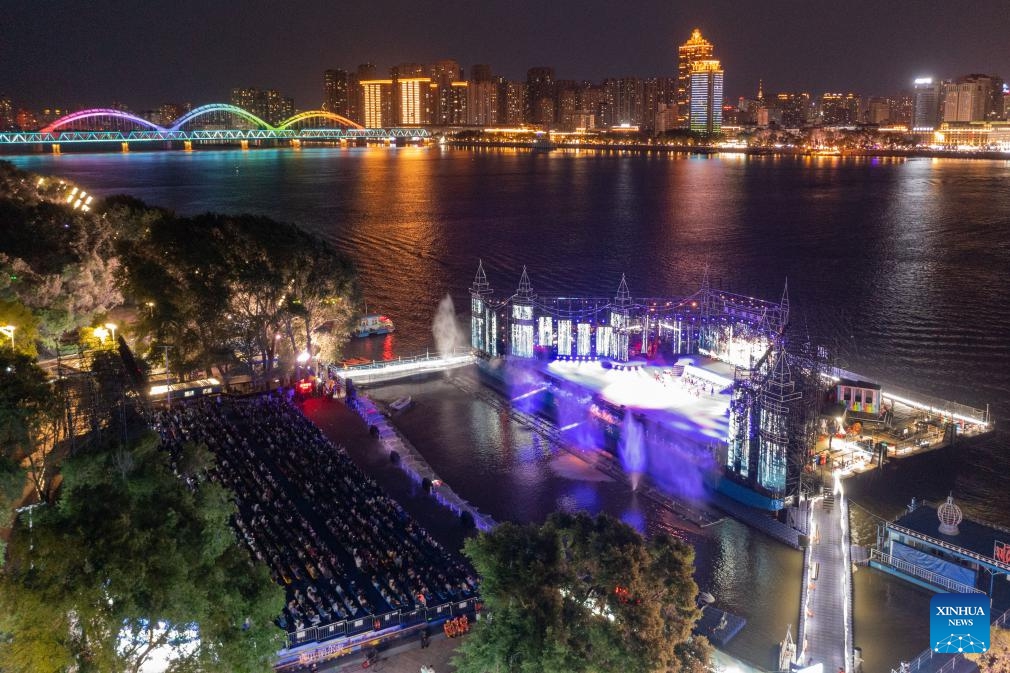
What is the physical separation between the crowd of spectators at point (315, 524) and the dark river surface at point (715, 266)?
3214mm

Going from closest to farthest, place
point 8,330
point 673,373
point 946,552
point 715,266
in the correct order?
point 946,552 → point 8,330 → point 673,373 → point 715,266

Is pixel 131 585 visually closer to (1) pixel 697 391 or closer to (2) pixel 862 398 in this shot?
(1) pixel 697 391

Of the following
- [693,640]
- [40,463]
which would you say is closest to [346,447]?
[40,463]

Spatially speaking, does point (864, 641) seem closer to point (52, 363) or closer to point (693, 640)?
point (693, 640)

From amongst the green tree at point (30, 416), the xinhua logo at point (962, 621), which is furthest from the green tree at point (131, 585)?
the xinhua logo at point (962, 621)

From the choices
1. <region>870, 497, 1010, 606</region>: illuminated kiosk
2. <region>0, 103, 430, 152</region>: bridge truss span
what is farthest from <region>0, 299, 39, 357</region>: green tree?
<region>0, 103, 430, 152</region>: bridge truss span

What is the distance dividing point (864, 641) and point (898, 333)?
2502 cm

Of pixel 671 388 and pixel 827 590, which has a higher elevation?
pixel 671 388

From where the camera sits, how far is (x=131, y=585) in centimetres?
895

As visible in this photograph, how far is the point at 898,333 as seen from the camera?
36.2 m

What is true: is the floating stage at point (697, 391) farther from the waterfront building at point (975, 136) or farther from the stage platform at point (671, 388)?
the waterfront building at point (975, 136)

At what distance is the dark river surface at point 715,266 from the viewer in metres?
18.5

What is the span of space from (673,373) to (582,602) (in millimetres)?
16396

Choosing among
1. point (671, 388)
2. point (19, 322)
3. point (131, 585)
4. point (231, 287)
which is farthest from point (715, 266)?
point (131, 585)
